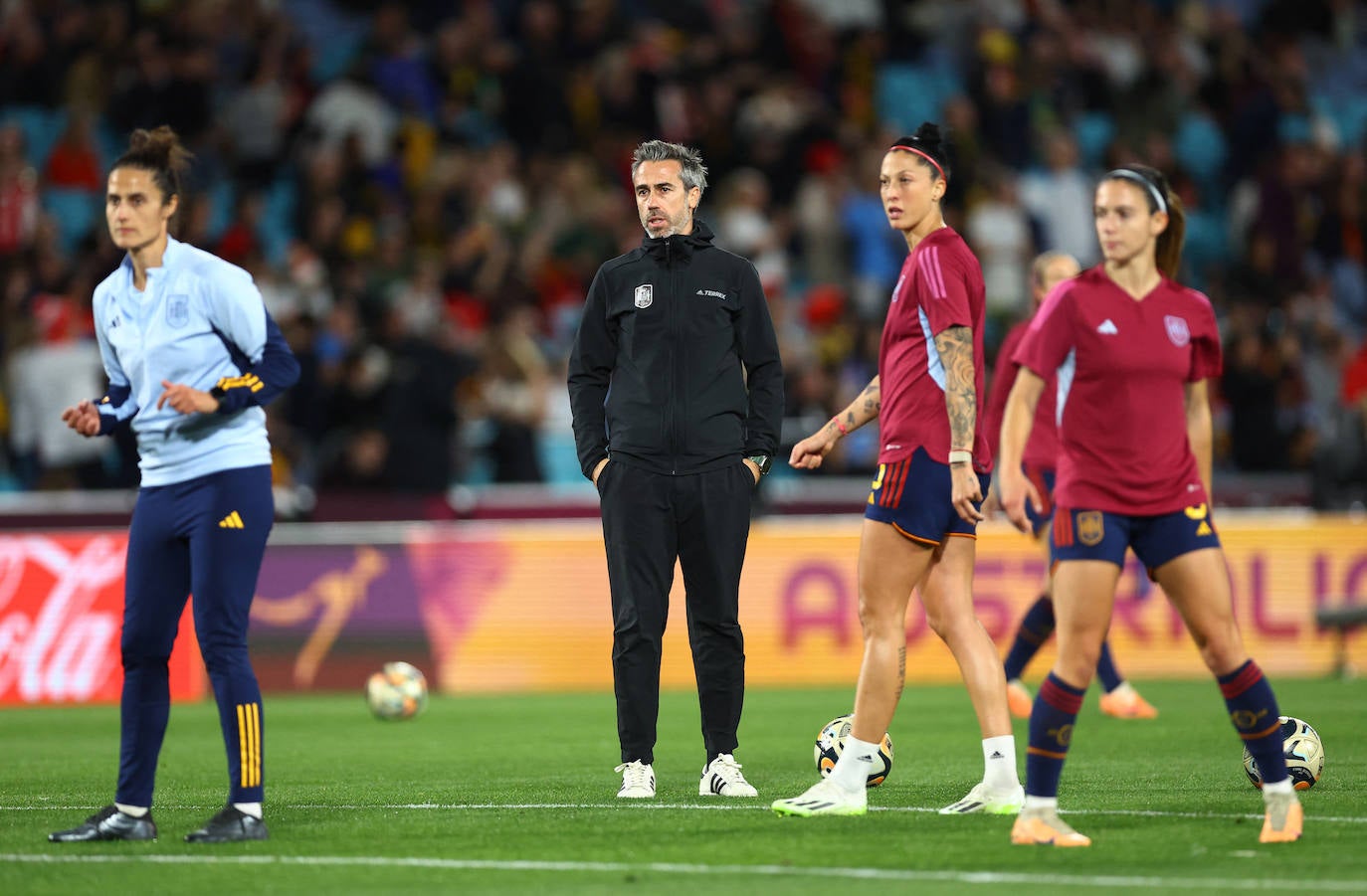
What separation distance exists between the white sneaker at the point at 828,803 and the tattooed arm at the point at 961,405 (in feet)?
3.92

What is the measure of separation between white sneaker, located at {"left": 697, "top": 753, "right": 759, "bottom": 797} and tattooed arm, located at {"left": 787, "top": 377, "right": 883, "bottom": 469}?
1.40 m

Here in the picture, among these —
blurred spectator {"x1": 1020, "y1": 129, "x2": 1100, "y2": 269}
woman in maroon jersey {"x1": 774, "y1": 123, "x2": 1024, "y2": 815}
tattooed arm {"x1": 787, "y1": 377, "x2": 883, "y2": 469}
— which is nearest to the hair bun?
woman in maroon jersey {"x1": 774, "y1": 123, "x2": 1024, "y2": 815}

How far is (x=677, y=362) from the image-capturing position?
28.7ft

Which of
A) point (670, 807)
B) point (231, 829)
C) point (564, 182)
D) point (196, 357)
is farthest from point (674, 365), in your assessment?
point (564, 182)

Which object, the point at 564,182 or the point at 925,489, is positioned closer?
the point at 925,489

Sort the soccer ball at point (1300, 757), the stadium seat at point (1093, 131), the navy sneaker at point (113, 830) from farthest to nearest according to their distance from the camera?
the stadium seat at point (1093, 131), the soccer ball at point (1300, 757), the navy sneaker at point (113, 830)

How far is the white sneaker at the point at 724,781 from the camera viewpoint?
859 cm

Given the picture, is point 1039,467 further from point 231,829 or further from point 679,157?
point 231,829

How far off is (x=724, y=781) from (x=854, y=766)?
1.03 m

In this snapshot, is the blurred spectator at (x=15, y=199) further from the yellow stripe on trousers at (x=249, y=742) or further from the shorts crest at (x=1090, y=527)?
the shorts crest at (x=1090, y=527)

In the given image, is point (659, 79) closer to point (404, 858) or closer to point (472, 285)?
point (472, 285)

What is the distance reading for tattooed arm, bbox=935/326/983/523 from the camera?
7418 millimetres

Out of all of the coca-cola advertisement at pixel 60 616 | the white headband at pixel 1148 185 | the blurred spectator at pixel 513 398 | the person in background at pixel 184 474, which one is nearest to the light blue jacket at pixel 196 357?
the person in background at pixel 184 474

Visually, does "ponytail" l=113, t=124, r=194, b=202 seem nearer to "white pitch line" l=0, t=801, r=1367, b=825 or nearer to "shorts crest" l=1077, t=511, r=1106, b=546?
"white pitch line" l=0, t=801, r=1367, b=825
